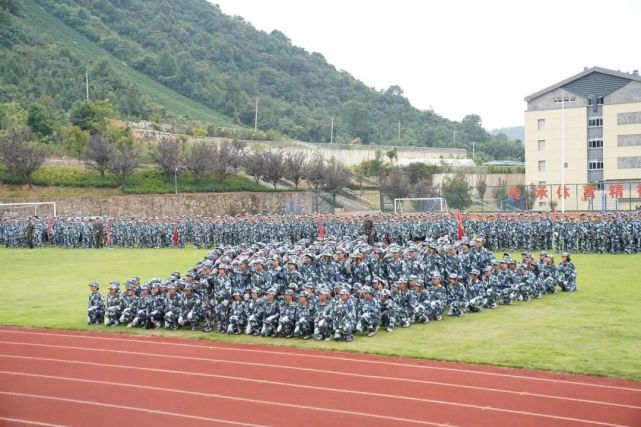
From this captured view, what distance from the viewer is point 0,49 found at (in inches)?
3083

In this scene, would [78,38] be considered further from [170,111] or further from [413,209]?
[413,209]

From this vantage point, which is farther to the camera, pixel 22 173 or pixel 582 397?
pixel 22 173

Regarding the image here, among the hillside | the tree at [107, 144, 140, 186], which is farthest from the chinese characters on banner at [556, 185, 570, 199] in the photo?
the hillside

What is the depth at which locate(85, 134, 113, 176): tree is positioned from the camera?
46.7 m

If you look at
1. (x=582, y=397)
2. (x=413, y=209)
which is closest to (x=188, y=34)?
(x=413, y=209)

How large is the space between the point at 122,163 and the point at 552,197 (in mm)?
25001

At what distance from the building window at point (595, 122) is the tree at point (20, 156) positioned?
32280mm

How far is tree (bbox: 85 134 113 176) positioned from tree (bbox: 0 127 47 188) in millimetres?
2724

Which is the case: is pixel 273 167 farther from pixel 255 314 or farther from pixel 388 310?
pixel 388 310

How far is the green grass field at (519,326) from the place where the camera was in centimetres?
1151

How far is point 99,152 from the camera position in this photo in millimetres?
46625

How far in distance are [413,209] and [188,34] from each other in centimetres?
8415

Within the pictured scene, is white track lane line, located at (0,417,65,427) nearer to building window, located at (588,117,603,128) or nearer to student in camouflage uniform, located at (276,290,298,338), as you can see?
student in camouflage uniform, located at (276,290,298,338)

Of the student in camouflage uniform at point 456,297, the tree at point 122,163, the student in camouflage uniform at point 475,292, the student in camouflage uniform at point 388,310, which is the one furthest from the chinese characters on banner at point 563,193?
the student in camouflage uniform at point 388,310
